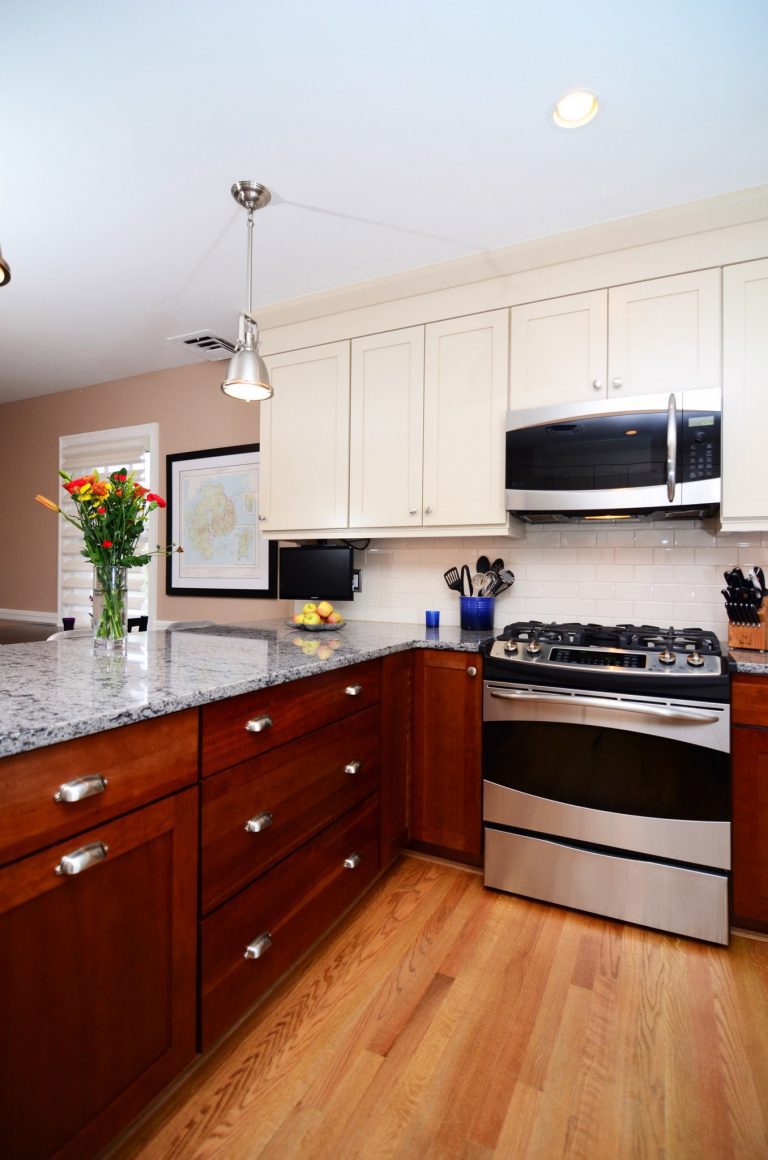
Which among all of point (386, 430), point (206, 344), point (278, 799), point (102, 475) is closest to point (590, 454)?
point (386, 430)

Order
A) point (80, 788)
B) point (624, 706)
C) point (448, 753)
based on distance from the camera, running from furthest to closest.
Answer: point (448, 753) < point (624, 706) < point (80, 788)

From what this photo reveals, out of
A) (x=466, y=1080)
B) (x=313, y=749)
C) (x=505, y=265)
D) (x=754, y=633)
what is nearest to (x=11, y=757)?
(x=313, y=749)

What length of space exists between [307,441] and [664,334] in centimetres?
164

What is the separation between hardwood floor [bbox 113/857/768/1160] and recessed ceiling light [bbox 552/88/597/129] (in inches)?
101

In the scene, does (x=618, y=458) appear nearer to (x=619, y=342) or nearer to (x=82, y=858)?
(x=619, y=342)

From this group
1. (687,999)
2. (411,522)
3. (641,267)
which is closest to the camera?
(687,999)

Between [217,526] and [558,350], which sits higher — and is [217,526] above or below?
below

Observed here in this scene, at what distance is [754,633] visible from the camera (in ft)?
6.73

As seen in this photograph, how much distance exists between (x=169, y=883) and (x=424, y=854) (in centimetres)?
149

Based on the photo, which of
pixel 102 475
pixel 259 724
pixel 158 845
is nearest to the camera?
pixel 158 845

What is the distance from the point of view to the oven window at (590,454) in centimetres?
215

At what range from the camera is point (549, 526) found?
267 cm

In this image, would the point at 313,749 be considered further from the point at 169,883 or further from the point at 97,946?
the point at 97,946

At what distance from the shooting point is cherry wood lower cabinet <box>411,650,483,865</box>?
7.30 ft
